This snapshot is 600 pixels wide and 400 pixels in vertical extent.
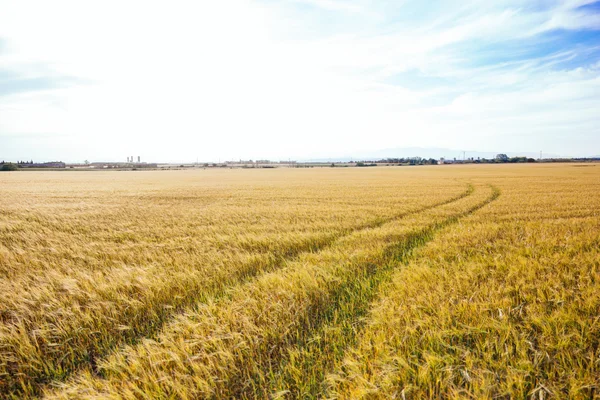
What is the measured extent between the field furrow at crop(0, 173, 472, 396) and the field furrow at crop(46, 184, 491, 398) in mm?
434

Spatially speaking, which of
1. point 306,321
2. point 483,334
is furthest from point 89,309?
point 483,334

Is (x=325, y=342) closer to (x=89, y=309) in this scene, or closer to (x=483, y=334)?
(x=483, y=334)

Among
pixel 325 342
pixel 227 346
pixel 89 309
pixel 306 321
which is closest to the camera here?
pixel 227 346

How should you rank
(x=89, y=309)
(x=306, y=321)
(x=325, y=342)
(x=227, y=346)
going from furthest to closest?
(x=89, y=309)
(x=306, y=321)
(x=325, y=342)
(x=227, y=346)

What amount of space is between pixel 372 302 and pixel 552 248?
5.64 meters

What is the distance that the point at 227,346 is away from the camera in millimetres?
3594

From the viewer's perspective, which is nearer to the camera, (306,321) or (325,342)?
(325,342)

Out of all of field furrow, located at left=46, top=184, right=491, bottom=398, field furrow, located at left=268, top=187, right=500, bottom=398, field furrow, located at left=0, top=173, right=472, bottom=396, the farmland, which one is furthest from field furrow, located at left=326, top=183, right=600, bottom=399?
field furrow, located at left=0, top=173, right=472, bottom=396

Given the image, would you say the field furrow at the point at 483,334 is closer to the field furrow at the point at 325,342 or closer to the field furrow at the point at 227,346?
the field furrow at the point at 325,342

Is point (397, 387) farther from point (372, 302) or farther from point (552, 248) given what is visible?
point (552, 248)

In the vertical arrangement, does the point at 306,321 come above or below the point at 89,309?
below

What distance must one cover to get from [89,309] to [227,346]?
8.20 ft

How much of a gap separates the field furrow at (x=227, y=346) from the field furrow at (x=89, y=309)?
0.43 m

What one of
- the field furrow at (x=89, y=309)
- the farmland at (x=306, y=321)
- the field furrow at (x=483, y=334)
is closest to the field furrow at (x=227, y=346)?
the farmland at (x=306, y=321)
